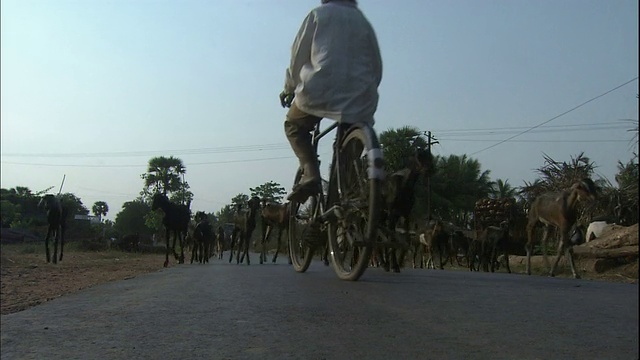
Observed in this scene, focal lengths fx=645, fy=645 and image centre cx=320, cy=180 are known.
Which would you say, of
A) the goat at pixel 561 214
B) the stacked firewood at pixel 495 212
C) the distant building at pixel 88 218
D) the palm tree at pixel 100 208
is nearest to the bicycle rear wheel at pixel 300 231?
the goat at pixel 561 214

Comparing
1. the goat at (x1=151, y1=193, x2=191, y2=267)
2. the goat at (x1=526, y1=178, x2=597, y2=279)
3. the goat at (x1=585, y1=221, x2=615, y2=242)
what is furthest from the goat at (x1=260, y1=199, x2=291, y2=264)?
the goat at (x1=585, y1=221, x2=615, y2=242)

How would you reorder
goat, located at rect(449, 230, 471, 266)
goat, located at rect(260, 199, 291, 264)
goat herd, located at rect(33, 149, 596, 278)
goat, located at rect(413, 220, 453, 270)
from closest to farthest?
goat herd, located at rect(33, 149, 596, 278)
goat, located at rect(260, 199, 291, 264)
goat, located at rect(413, 220, 453, 270)
goat, located at rect(449, 230, 471, 266)

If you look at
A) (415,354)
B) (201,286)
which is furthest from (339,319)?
(201,286)

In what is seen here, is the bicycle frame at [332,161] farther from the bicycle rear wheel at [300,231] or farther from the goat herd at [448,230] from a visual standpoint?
the goat herd at [448,230]

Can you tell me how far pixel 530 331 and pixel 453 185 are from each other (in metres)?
36.0

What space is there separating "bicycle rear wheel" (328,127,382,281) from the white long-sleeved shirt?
0.28 meters

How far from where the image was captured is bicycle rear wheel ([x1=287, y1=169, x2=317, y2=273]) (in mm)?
7375

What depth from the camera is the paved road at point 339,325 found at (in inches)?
141

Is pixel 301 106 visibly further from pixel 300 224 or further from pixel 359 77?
pixel 300 224

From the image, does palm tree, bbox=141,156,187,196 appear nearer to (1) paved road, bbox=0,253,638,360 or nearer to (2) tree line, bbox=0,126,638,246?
(2) tree line, bbox=0,126,638,246

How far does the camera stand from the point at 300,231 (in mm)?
8258

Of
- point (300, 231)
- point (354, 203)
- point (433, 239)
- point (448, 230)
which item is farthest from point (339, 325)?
point (448, 230)

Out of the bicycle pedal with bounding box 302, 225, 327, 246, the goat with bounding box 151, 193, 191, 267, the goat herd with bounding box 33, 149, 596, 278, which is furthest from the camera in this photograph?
the goat with bounding box 151, 193, 191, 267

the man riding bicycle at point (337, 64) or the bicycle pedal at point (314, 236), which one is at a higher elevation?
the man riding bicycle at point (337, 64)
